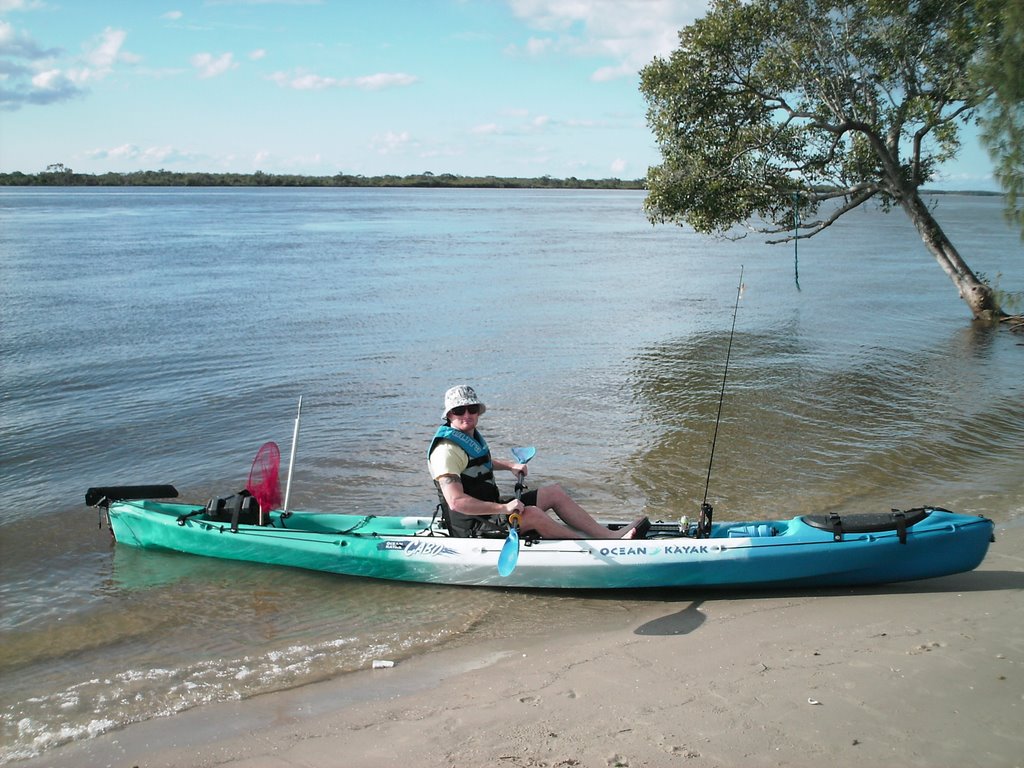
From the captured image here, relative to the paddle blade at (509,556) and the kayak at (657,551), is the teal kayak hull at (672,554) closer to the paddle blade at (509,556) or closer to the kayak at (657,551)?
the kayak at (657,551)

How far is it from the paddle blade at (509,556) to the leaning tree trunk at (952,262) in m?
15.3

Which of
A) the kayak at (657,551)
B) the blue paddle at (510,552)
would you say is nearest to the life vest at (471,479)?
the kayak at (657,551)

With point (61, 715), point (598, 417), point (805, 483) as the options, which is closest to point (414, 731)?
point (61, 715)

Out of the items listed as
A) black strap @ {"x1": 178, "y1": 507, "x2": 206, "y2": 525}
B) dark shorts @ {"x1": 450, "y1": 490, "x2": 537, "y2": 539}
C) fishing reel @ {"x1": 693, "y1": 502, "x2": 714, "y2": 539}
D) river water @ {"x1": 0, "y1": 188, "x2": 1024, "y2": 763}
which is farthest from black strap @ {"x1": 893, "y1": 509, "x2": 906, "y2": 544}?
black strap @ {"x1": 178, "y1": 507, "x2": 206, "y2": 525}

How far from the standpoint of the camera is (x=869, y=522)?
627 centimetres

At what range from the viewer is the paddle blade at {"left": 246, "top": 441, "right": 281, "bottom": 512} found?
298 inches

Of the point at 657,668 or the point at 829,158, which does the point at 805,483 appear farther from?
the point at 829,158

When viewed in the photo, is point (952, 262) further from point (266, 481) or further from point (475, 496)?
point (266, 481)

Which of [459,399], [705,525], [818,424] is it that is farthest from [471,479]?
[818,424]

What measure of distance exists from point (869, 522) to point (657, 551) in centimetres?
150

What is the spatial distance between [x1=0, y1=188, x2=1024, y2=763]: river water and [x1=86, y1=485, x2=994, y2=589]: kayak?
0.19m

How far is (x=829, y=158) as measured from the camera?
18781 millimetres

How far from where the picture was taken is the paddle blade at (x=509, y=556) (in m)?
6.27

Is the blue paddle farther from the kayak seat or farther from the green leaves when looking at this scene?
the green leaves
